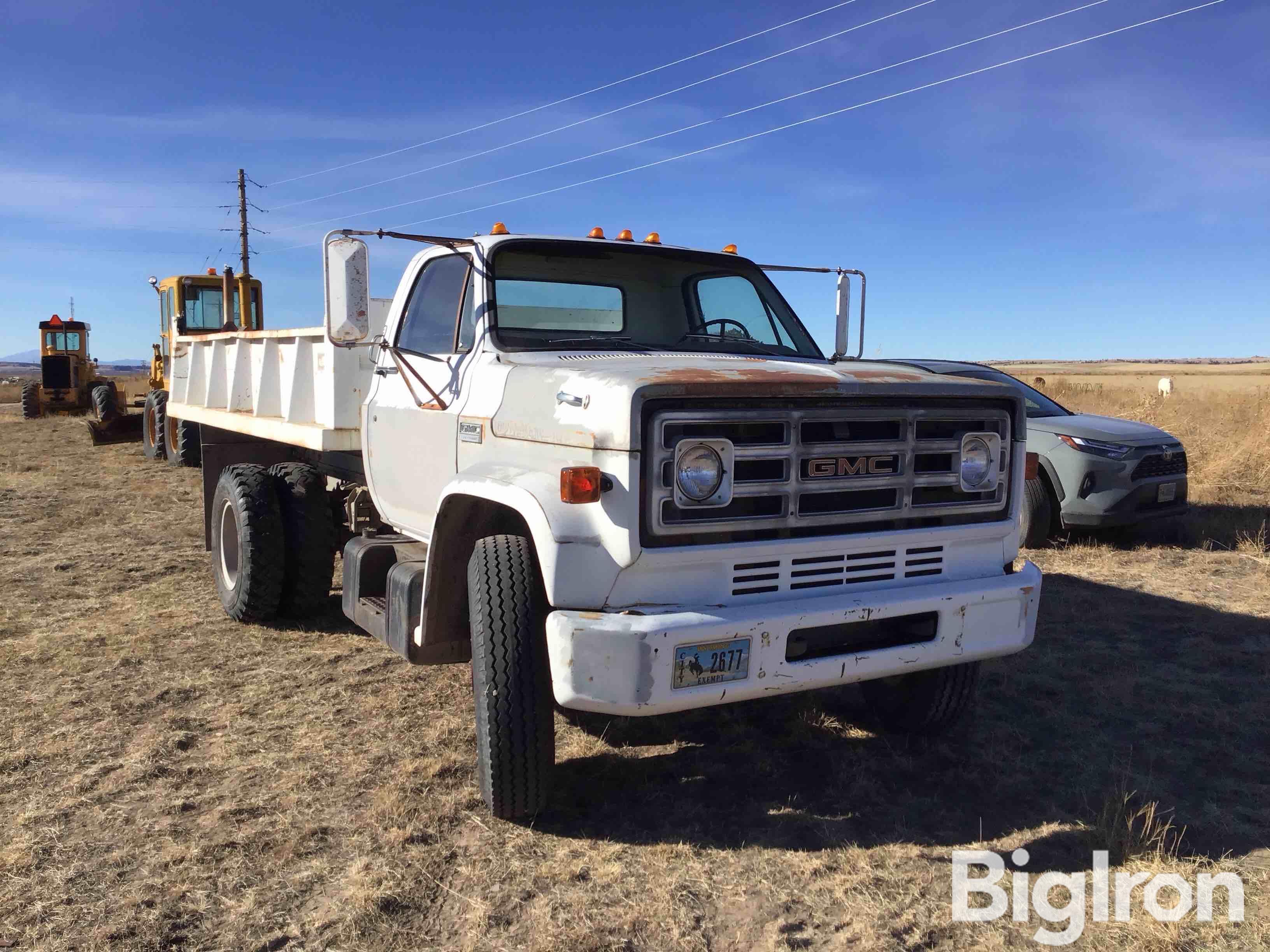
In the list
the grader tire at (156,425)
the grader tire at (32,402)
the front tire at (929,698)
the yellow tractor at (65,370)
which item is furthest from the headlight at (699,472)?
the grader tire at (32,402)

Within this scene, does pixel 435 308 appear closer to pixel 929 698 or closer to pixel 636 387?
pixel 636 387

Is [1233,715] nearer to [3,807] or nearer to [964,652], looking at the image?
[964,652]

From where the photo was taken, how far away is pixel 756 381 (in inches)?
127

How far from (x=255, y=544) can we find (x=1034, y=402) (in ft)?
24.0

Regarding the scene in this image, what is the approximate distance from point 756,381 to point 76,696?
375 cm

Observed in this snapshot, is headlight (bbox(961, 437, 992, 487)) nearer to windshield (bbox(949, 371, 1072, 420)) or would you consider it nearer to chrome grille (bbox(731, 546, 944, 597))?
chrome grille (bbox(731, 546, 944, 597))

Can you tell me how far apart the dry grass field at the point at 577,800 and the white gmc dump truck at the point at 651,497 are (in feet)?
1.34

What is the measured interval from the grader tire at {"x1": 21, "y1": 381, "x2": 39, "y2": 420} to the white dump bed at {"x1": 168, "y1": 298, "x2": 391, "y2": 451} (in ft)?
59.5

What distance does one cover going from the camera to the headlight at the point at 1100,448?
333 inches

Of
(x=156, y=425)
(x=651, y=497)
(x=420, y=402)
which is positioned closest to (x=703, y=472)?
(x=651, y=497)

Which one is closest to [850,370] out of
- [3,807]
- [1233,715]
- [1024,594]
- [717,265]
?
[1024,594]

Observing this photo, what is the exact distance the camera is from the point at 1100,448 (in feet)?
28.0

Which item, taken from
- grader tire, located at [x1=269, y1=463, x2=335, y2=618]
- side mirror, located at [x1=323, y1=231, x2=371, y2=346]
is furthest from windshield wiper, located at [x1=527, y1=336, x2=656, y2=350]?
grader tire, located at [x1=269, y1=463, x2=335, y2=618]

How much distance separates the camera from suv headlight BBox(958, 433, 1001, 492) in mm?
3791
